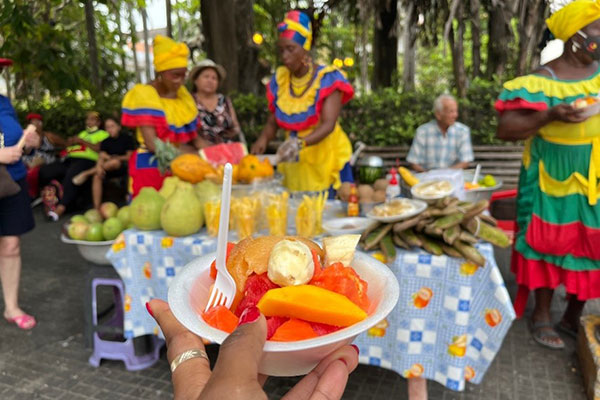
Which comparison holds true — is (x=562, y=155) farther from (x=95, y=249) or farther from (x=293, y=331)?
(x=95, y=249)

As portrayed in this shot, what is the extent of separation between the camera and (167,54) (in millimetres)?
3143

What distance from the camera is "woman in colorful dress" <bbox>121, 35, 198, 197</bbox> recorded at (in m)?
3.20

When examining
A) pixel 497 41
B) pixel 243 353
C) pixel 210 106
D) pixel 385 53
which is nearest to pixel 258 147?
pixel 210 106

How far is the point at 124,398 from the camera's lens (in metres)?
2.54

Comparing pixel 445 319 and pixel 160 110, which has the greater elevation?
pixel 160 110

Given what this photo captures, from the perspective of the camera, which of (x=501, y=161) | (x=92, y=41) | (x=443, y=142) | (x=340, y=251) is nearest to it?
(x=340, y=251)

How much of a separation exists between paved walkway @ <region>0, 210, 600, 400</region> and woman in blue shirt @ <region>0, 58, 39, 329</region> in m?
0.20

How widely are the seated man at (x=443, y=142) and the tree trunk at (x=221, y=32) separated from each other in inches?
143

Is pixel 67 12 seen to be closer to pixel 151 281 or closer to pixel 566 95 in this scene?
pixel 151 281

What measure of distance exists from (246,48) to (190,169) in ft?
17.6

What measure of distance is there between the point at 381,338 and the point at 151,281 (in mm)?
1361

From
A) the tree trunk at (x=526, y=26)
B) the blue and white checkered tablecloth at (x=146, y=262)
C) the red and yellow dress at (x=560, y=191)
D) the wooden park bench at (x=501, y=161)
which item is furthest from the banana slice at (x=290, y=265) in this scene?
the tree trunk at (x=526, y=26)

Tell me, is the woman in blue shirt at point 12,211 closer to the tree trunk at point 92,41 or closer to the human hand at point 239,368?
the human hand at point 239,368

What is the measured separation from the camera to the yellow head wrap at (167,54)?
10.3 ft
